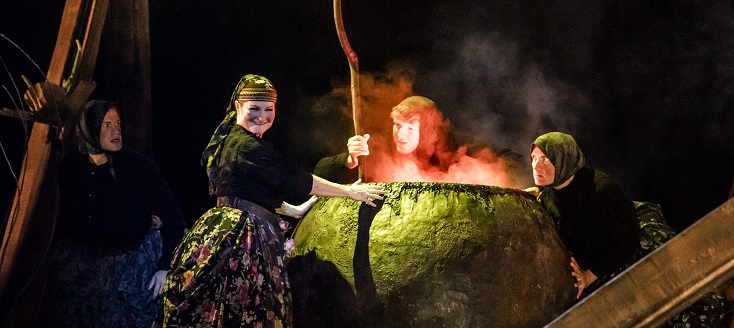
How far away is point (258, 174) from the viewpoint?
3307 millimetres

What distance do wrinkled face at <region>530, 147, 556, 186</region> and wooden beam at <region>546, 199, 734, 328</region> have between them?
7.82 feet

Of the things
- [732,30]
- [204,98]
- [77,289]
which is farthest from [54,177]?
[732,30]

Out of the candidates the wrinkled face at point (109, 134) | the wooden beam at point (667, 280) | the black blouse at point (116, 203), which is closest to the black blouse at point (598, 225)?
the black blouse at point (116, 203)

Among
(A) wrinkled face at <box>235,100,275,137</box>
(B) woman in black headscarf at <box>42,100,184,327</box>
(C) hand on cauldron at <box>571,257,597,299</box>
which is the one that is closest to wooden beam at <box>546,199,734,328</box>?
(C) hand on cauldron at <box>571,257,597,299</box>

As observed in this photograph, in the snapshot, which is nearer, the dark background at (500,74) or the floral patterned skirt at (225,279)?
the floral patterned skirt at (225,279)

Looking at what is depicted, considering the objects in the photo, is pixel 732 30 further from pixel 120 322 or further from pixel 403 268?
pixel 120 322

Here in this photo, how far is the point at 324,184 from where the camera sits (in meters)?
3.34

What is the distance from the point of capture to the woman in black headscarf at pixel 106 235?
3.72m

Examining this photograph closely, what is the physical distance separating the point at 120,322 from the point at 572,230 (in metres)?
2.16

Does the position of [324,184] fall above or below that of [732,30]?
below

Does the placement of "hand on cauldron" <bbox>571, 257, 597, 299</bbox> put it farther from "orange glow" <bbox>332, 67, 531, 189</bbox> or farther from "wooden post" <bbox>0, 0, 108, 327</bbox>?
"wooden post" <bbox>0, 0, 108, 327</bbox>

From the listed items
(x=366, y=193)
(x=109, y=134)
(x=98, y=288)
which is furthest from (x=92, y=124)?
(x=366, y=193)

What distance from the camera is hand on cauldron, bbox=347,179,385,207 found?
3.29 meters

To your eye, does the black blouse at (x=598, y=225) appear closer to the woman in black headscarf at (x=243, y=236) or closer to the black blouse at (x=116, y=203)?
the woman in black headscarf at (x=243, y=236)
